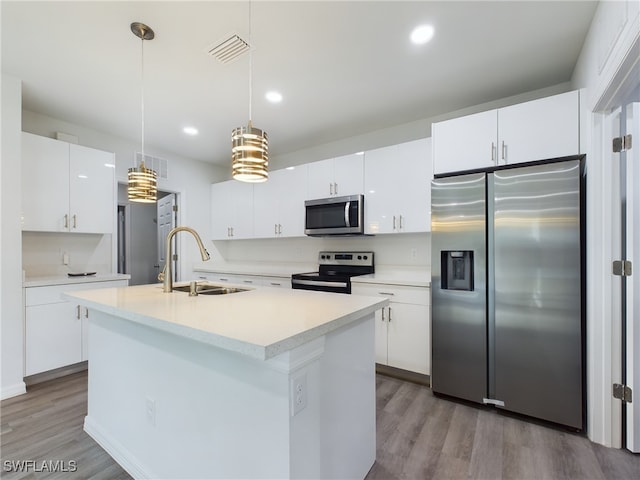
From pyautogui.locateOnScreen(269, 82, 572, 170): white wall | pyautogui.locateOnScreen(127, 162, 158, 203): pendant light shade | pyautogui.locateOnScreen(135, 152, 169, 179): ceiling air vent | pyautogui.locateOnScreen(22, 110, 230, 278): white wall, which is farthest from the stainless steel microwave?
pyautogui.locateOnScreen(135, 152, 169, 179): ceiling air vent

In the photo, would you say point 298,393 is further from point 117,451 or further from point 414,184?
point 414,184

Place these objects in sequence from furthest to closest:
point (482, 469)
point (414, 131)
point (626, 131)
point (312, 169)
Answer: point (312, 169), point (414, 131), point (626, 131), point (482, 469)

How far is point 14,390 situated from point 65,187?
1867 millimetres

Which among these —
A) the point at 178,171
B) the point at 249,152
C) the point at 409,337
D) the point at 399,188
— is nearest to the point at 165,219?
the point at 178,171

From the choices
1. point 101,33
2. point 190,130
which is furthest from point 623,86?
point 190,130

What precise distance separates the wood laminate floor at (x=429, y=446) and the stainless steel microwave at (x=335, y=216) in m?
1.75

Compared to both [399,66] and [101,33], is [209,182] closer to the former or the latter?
[101,33]

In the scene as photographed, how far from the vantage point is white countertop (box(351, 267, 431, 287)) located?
2.82m

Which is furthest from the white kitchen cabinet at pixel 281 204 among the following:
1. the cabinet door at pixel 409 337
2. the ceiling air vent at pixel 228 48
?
the ceiling air vent at pixel 228 48

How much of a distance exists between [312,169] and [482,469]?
3.17m

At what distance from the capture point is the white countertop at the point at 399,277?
2822mm

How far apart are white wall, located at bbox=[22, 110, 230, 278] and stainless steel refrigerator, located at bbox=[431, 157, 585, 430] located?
11.9 ft

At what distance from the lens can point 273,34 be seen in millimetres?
1973

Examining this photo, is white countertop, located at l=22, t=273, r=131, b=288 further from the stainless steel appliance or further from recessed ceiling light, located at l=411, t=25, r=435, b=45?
recessed ceiling light, located at l=411, t=25, r=435, b=45
